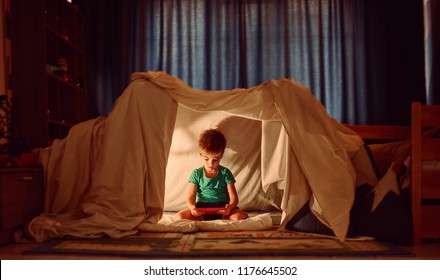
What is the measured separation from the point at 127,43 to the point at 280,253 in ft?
10.4

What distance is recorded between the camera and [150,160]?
8.02ft

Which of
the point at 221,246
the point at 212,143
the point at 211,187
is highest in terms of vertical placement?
the point at 212,143

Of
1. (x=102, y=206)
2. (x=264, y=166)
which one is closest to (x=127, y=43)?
(x=264, y=166)

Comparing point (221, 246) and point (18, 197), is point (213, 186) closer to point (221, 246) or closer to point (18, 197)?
point (221, 246)

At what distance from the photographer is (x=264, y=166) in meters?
3.04

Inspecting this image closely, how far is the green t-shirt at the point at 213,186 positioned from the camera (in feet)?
8.96

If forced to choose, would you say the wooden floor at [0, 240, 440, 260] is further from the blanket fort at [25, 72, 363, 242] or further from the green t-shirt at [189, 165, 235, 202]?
the green t-shirt at [189, 165, 235, 202]

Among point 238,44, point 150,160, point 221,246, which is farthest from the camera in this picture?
point 238,44

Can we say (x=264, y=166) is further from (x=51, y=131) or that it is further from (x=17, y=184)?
(x=51, y=131)

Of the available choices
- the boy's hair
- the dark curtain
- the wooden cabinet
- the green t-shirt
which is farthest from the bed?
the dark curtain

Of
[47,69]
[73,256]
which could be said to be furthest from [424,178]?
[47,69]

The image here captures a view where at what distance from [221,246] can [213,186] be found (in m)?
0.75

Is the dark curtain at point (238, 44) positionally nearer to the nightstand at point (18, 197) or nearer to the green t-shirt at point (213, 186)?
the green t-shirt at point (213, 186)

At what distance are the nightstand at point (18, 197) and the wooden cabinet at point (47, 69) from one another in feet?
2.78
